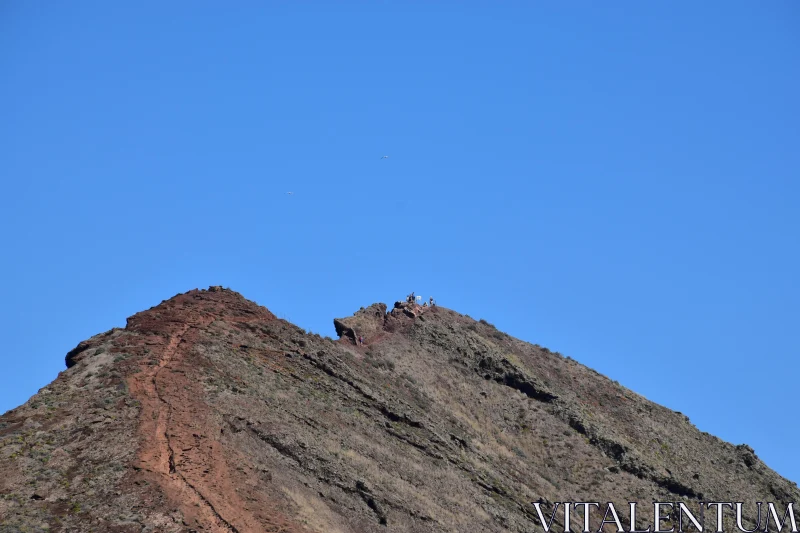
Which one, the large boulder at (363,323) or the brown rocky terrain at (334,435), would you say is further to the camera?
the large boulder at (363,323)

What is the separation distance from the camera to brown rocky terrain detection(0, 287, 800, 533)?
129ft

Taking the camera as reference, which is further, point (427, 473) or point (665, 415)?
point (665, 415)

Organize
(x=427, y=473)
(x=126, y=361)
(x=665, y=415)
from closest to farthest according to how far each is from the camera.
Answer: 1. (x=126, y=361)
2. (x=427, y=473)
3. (x=665, y=415)

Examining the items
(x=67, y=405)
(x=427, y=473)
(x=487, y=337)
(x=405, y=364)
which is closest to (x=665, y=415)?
(x=487, y=337)

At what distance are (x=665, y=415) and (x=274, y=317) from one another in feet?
87.2

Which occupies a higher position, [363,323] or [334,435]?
[363,323]

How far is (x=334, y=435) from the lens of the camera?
5038 cm

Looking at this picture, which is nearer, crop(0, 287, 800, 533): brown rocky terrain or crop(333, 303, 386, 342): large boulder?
crop(0, 287, 800, 533): brown rocky terrain

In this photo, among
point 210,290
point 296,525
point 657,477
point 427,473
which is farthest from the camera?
point 657,477

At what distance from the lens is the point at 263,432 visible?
46250mm

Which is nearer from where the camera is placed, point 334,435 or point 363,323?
point 334,435

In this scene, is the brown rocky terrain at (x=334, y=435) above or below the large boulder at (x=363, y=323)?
below

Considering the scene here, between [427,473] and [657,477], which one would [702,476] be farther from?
[427,473]

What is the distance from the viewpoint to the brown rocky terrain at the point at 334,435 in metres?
39.3
